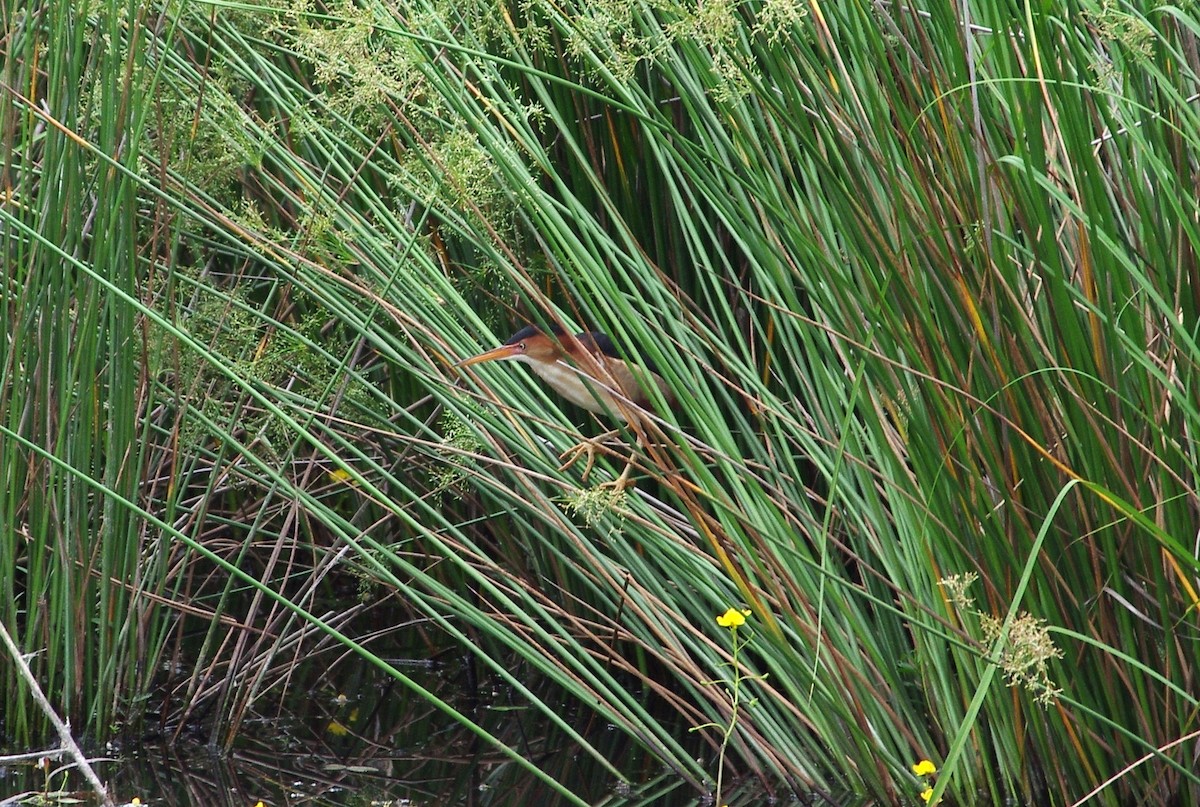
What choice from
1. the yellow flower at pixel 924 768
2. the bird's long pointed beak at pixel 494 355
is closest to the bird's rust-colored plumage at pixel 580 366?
the bird's long pointed beak at pixel 494 355

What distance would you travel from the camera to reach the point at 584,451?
200cm

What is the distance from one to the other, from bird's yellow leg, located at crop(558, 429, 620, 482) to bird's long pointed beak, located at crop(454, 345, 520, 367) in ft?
0.57

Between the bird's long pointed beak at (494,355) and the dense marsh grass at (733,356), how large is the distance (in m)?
0.03

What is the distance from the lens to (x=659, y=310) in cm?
202

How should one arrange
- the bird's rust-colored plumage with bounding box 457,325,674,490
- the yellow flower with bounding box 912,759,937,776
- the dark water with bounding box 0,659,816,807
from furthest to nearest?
the dark water with bounding box 0,659,816,807 → the bird's rust-colored plumage with bounding box 457,325,674,490 → the yellow flower with bounding box 912,759,937,776

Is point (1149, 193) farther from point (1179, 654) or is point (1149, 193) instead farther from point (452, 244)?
point (452, 244)

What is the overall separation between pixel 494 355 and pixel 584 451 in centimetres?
20

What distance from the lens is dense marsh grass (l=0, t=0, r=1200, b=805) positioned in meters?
1.57

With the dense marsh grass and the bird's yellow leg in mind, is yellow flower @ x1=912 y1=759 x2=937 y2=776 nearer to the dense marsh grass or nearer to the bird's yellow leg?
the dense marsh grass

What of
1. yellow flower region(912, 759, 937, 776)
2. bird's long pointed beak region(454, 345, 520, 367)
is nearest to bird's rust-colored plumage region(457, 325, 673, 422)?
bird's long pointed beak region(454, 345, 520, 367)

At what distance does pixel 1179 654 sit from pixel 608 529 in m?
0.84

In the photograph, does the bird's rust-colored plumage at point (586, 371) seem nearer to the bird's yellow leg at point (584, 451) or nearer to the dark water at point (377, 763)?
the bird's yellow leg at point (584, 451)

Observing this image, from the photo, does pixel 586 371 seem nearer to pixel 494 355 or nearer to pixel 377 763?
pixel 494 355

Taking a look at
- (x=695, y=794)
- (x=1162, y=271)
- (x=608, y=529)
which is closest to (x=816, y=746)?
(x=695, y=794)
